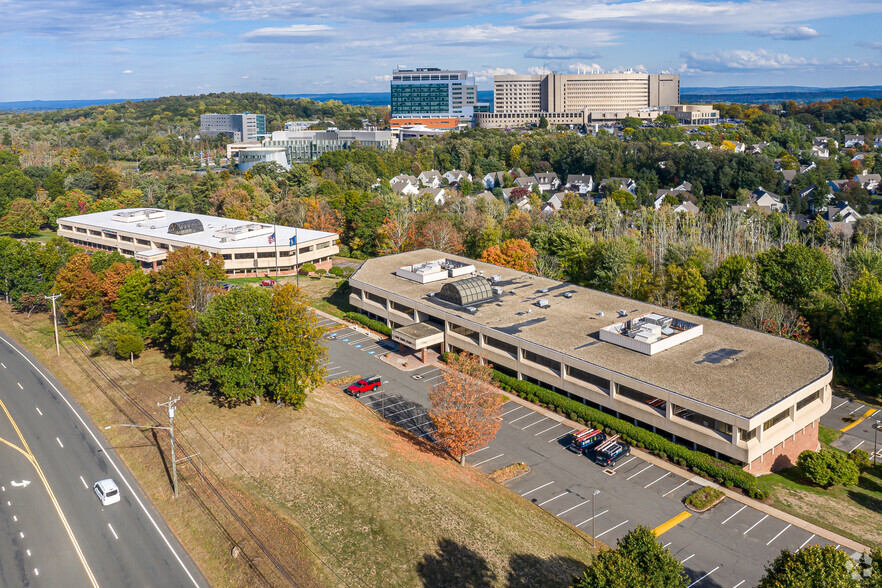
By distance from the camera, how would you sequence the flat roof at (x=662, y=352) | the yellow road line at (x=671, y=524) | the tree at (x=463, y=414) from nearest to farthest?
the yellow road line at (x=671, y=524) → the tree at (x=463, y=414) → the flat roof at (x=662, y=352)

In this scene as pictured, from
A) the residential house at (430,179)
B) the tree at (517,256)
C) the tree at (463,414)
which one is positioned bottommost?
the tree at (463,414)

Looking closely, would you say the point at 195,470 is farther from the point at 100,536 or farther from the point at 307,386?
the point at 307,386

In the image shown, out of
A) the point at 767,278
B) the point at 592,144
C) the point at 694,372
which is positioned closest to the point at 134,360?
the point at 694,372

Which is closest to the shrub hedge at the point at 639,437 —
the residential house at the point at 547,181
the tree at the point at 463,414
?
the tree at the point at 463,414

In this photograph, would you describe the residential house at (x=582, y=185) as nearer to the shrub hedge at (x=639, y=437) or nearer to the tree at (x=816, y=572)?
the shrub hedge at (x=639, y=437)

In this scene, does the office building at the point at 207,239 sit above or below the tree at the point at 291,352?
above

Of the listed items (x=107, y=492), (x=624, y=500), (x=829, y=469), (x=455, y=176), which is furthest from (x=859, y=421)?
(x=455, y=176)

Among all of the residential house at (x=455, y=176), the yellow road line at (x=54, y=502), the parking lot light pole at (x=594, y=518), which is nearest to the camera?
the yellow road line at (x=54, y=502)

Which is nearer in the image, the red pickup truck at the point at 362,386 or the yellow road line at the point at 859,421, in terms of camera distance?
the yellow road line at the point at 859,421
